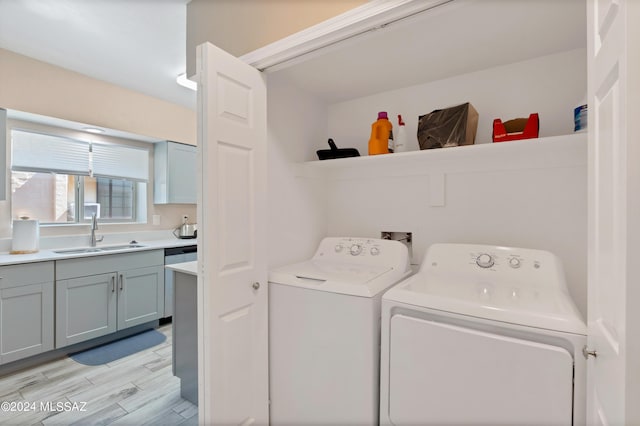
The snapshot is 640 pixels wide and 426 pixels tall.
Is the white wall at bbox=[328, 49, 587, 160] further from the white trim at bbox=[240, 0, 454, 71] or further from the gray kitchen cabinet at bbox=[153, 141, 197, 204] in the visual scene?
the gray kitchen cabinet at bbox=[153, 141, 197, 204]

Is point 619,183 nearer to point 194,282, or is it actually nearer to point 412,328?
point 412,328

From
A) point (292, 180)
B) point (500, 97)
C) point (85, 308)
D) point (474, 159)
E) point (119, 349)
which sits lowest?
point (119, 349)

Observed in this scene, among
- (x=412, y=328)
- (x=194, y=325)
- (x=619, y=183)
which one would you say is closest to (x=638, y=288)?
(x=619, y=183)

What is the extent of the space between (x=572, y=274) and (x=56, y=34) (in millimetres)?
3780

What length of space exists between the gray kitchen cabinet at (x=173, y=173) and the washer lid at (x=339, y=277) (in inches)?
95.1

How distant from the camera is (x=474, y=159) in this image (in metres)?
1.78

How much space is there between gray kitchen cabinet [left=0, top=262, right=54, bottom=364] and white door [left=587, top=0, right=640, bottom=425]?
3.30 meters

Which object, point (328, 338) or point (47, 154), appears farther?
point (47, 154)

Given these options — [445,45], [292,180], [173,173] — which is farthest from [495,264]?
[173,173]

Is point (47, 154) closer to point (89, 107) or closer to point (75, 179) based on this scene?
point (75, 179)

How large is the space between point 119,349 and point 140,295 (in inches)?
19.7

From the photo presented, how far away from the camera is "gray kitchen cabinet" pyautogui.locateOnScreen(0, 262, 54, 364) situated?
2230 mm

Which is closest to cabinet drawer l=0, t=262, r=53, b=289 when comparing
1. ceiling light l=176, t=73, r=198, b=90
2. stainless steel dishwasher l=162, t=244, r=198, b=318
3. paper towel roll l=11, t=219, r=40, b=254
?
paper towel roll l=11, t=219, r=40, b=254

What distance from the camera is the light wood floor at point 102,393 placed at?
6.02 ft
